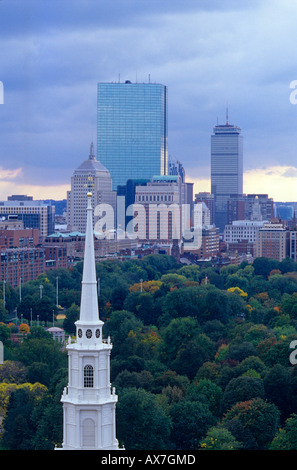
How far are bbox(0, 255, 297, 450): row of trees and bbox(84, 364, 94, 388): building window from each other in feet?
32.3

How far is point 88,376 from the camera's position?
96.0ft

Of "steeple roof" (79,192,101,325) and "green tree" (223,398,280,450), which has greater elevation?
"steeple roof" (79,192,101,325)

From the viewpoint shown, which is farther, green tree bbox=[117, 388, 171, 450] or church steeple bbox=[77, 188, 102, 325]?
green tree bbox=[117, 388, 171, 450]

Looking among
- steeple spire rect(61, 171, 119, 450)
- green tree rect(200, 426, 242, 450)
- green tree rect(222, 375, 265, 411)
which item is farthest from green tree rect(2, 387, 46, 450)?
steeple spire rect(61, 171, 119, 450)

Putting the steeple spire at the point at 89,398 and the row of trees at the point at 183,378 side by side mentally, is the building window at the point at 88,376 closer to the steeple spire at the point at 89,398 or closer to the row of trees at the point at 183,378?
the steeple spire at the point at 89,398

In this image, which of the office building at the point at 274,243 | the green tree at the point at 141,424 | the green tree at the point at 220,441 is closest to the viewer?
the green tree at the point at 220,441

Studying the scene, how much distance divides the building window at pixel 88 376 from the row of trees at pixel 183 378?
9.85 metres

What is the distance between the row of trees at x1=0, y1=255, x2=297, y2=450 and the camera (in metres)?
40.4

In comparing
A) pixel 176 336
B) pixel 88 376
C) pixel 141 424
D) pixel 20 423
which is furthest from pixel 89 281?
pixel 176 336

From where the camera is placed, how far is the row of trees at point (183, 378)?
40406mm

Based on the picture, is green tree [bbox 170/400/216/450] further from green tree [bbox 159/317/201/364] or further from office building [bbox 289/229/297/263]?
office building [bbox 289/229/297/263]

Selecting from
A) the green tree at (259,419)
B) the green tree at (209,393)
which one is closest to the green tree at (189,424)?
the green tree at (259,419)
